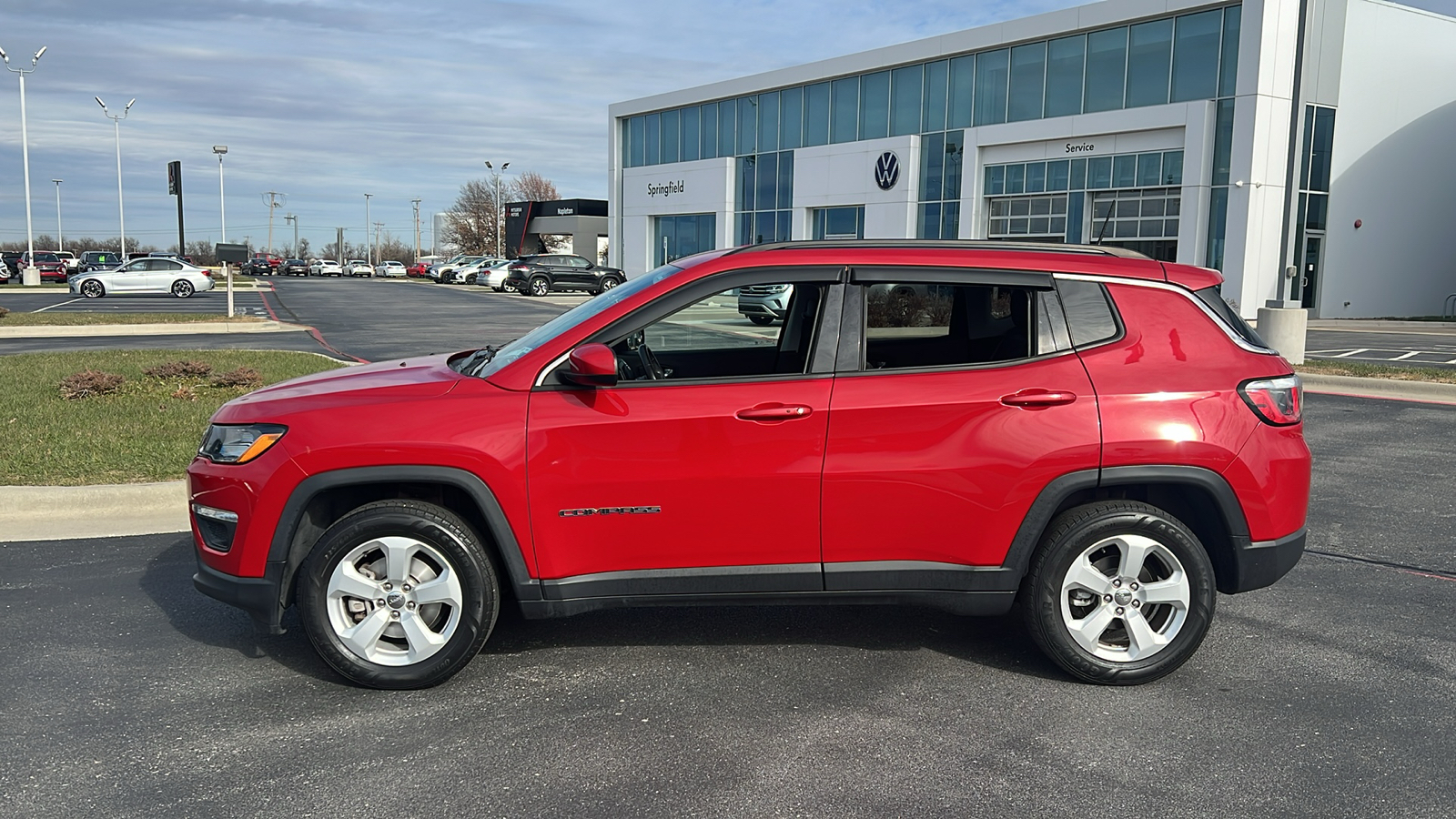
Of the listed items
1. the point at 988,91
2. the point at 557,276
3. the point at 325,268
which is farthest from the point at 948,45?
the point at 325,268

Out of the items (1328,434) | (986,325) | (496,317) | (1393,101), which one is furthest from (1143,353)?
(1393,101)

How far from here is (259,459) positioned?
13.8 feet

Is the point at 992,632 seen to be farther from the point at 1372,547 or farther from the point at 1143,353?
the point at 1372,547

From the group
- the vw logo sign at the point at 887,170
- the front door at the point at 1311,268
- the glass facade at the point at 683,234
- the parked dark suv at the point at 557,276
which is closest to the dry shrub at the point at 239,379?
the front door at the point at 1311,268

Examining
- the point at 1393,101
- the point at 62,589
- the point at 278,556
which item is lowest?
the point at 62,589

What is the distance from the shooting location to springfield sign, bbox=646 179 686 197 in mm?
54656

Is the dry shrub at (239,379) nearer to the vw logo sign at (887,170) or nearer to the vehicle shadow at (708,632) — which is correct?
the vehicle shadow at (708,632)

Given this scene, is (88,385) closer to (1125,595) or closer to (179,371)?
(179,371)

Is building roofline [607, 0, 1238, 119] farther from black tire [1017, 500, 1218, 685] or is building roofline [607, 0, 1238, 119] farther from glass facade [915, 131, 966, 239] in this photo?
black tire [1017, 500, 1218, 685]

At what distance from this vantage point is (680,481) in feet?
13.6

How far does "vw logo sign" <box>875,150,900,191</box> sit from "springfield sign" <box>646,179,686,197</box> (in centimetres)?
1383

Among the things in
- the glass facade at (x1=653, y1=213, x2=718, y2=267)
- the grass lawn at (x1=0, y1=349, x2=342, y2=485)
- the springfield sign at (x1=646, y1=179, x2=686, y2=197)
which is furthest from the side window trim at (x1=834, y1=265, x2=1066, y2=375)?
the springfield sign at (x1=646, y1=179, x2=686, y2=197)

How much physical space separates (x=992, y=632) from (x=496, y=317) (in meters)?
26.7

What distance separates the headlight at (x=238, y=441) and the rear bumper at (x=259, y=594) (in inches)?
17.5
